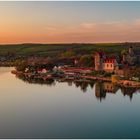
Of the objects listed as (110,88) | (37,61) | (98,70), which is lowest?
(37,61)

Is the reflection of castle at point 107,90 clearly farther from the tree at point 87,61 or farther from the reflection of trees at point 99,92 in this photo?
the tree at point 87,61

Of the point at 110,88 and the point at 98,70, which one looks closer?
the point at 110,88

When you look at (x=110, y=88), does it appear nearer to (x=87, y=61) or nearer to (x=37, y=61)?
(x=87, y=61)

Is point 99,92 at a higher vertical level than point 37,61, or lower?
higher

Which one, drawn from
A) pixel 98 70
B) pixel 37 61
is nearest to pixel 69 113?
pixel 98 70

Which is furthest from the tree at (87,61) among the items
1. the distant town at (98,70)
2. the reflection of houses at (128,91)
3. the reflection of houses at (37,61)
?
the reflection of houses at (128,91)

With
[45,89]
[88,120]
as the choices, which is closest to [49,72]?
[45,89]
